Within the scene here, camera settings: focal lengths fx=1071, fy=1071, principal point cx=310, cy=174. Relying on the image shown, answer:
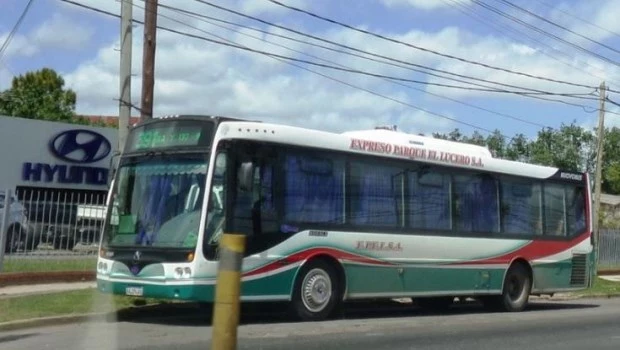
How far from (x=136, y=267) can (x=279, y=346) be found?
3019 mm

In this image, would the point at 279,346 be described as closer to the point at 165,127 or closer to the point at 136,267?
the point at 136,267

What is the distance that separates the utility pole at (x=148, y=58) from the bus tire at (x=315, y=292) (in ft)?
13.7

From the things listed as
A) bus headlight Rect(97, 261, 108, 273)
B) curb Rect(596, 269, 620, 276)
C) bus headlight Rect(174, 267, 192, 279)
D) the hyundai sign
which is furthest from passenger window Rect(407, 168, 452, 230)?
curb Rect(596, 269, 620, 276)

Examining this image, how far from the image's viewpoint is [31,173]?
3469cm

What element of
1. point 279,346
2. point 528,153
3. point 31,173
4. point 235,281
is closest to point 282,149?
point 279,346

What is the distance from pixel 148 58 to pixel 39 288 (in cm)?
445

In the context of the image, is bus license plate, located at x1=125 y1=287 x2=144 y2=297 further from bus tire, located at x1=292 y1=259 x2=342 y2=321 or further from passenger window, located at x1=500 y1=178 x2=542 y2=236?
passenger window, located at x1=500 y1=178 x2=542 y2=236

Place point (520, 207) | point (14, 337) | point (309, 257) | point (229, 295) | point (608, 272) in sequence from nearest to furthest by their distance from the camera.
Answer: point (229, 295) < point (14, 337) < point (309, 257) < point (520, 207) < point (608, 272)

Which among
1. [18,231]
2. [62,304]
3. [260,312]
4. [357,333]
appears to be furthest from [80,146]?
[357,333]

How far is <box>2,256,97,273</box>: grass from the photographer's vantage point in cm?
1960

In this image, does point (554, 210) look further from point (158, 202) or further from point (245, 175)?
point (158, 202)

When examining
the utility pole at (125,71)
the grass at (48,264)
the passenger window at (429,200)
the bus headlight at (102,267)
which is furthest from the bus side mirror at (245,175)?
the grass at (48,264)

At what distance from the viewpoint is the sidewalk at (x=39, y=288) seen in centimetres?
1758

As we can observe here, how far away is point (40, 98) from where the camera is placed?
58.1 meters
